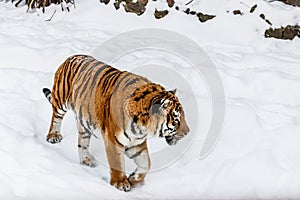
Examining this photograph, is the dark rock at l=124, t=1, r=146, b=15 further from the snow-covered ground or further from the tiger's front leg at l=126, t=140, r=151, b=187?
the tiger's front leg at l=126, t=140, r=151, b=187

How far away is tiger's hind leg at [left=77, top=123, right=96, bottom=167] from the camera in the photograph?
10.2ft

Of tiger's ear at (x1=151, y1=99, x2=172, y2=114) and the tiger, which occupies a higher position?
tiger's ear at (x1=151, y1=99, x2=172, y2=114)

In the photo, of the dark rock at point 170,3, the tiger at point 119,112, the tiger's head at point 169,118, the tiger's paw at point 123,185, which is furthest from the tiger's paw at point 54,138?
the dark rock at point 170,3

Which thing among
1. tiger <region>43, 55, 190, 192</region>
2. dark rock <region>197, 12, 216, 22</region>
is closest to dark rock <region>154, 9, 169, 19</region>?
dark rock <region>197, 12, 216, 22</region>

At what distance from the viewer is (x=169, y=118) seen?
105 inches

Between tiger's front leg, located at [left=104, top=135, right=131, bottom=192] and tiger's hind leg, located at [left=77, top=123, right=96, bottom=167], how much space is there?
312 millimetres

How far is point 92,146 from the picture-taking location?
3.35m

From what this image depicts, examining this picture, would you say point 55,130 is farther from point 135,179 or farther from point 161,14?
point 161,14

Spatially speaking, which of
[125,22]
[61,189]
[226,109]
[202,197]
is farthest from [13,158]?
[125,22]

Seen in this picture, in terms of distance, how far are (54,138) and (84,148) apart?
313mm

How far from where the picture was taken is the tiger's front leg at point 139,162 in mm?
2879

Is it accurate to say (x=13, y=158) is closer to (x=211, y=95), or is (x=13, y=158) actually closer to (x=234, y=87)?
(x=211, y=95)

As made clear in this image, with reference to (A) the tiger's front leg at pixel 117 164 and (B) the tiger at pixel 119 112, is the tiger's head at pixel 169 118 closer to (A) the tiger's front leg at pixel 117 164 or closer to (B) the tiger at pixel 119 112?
(B) the tiger at pixel 119 112

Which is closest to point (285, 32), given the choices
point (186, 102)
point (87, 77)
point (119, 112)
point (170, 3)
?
point (170, 3)
